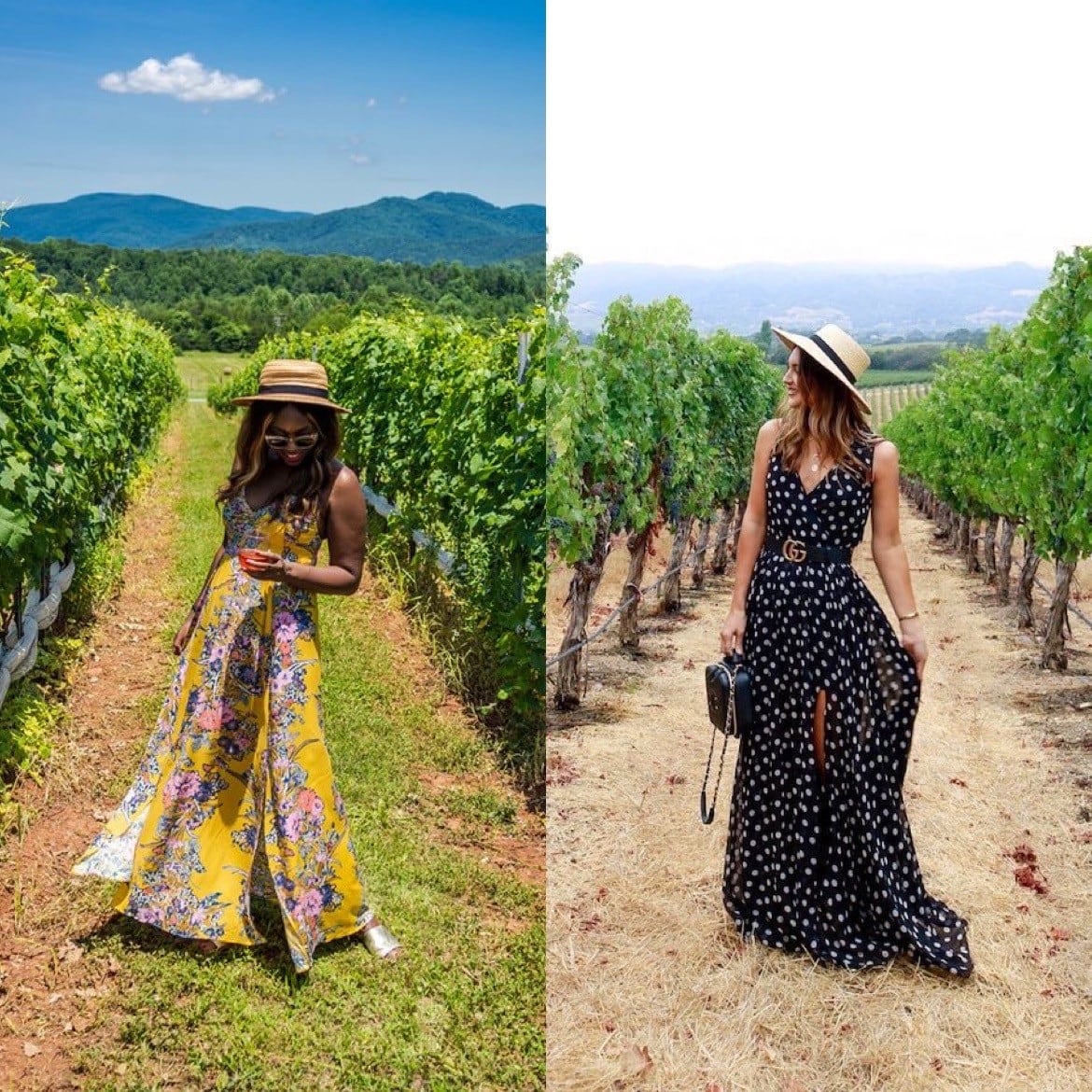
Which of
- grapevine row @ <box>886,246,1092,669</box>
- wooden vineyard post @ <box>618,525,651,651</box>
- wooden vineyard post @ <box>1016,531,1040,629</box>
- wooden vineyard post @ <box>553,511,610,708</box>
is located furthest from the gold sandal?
wooden vineyard post @ <box>1016,531,1040,629</box>

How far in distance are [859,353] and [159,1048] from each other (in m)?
2.01

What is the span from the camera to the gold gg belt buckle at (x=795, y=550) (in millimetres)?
2541

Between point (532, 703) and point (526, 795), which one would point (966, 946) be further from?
point (532, 703)

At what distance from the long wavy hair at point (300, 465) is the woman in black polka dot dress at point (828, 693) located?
0.92 metres

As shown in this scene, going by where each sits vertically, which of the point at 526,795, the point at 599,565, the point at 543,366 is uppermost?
the point at 543,366

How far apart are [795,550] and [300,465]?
1102 mm

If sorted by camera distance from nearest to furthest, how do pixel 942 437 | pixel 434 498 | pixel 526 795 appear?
pixel 526 795 → pixel 434 498 → pixel 942 437

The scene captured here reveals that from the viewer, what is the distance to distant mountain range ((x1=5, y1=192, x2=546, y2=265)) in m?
8.95

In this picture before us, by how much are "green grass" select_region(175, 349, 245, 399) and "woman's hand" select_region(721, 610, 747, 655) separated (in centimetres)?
2923

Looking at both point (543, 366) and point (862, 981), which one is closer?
point (862, 981)

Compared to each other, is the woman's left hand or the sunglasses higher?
the sunglasses

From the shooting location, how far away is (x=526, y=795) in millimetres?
3680

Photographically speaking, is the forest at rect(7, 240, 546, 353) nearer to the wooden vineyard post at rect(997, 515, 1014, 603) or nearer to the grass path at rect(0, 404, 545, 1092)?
the wooden vineyard post at rect(997, 515, 1014, 603)

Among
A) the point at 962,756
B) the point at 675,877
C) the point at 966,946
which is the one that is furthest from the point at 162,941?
the point at 962,756
